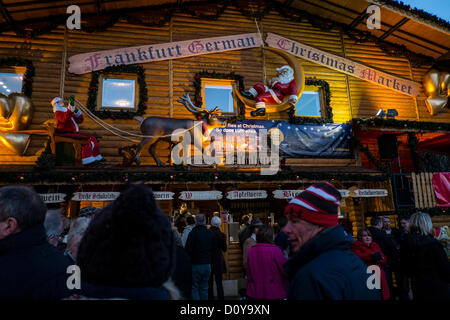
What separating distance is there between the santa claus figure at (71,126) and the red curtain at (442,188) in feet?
38.9

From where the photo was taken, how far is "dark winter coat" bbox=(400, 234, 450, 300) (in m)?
3.55

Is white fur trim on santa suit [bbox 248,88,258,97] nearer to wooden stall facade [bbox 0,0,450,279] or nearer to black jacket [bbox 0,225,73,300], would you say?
wooden stall facade [bbox 0,0,450,279]

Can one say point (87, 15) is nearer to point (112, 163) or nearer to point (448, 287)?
point (112, 163)

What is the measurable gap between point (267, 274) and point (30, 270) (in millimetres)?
2798

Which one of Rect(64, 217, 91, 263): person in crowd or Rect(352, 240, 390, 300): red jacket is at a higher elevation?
Rect(64, 217, 91, 263): person in crowd

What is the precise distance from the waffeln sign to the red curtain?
4.59 meters

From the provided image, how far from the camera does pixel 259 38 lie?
1230cm

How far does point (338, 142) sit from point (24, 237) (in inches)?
457

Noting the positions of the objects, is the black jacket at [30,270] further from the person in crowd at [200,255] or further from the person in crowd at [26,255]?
the person in crowd at [200,255]

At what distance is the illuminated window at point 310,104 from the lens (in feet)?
39.6

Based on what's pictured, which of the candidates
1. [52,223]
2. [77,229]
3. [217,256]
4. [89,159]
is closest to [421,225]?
[217,256]

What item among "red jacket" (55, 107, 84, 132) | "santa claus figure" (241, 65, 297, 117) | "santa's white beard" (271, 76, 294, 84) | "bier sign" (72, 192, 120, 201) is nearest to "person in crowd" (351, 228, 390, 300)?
"bier sign" (72, 192, 120, 201)
